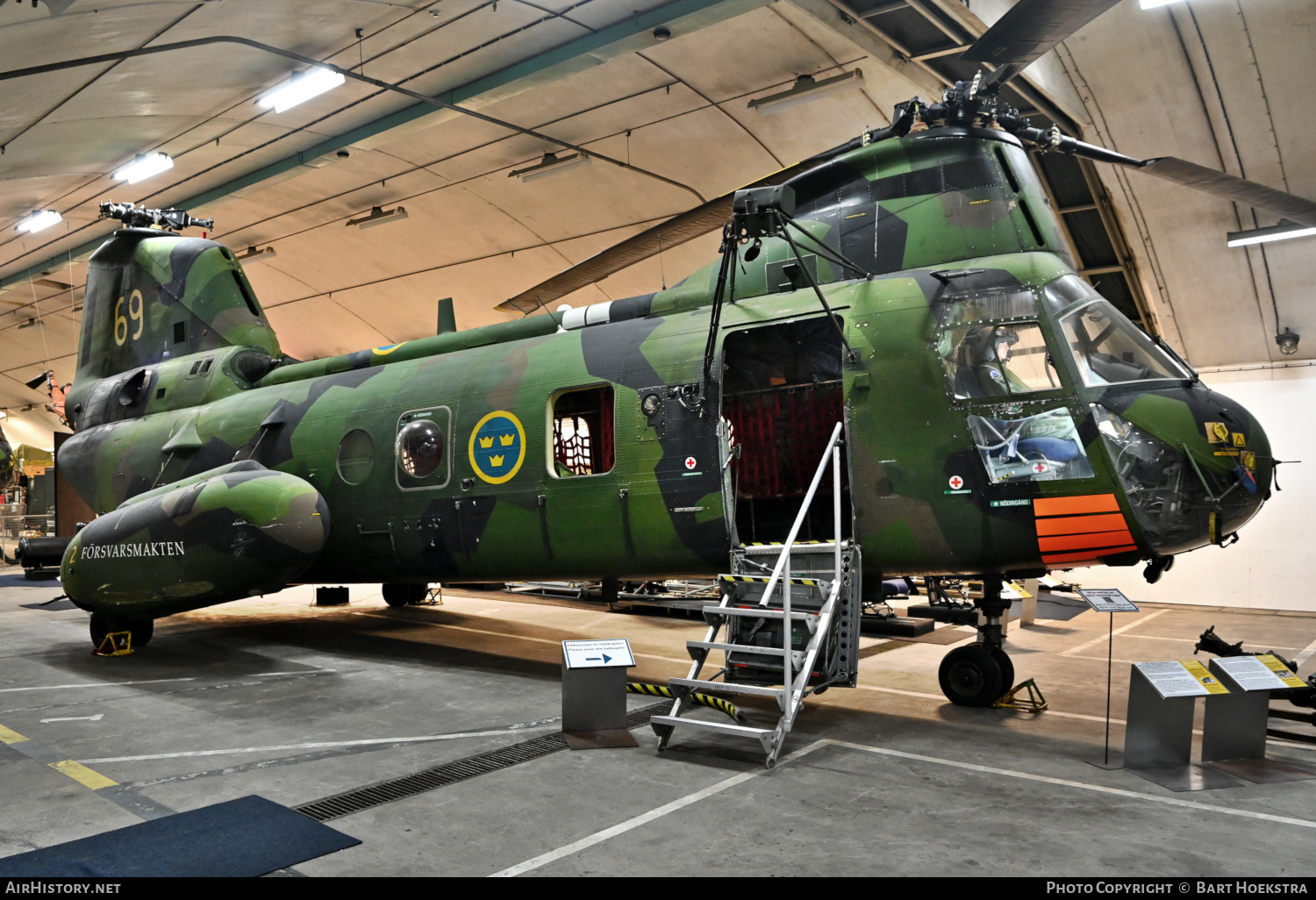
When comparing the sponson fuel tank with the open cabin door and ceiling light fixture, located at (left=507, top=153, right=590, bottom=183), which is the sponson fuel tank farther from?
ceiling light fixture, located at (left=507, top=153, right=590, bottom=183)

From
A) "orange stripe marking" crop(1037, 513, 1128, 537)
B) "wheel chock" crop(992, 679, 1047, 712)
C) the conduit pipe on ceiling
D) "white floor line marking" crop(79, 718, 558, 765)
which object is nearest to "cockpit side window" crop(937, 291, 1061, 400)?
"orange stripe marking" crop(1037, 513, 1128, 537)

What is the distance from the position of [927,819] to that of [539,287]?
21.6 ft

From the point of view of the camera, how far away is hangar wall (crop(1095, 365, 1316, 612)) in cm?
1423

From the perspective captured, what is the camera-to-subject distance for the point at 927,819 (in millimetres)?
4754

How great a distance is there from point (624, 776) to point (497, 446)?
4.09m

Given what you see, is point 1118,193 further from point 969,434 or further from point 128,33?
point 128,33

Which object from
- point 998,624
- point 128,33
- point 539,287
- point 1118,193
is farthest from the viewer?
point 1118,193

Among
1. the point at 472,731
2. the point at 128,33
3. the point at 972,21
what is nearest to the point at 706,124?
the point at 972,21

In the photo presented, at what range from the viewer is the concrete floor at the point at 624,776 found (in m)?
4.27

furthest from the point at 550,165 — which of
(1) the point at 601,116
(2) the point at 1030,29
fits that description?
(2) the point at 1030,29

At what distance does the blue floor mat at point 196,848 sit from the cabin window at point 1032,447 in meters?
4.88

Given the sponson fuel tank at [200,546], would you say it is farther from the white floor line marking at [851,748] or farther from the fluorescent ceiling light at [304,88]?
the fluorescent ceiling light at [304,88]

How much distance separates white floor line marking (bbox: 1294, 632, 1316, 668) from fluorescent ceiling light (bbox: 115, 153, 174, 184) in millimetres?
19231

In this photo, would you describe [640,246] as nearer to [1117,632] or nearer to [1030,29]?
[1030,29]
